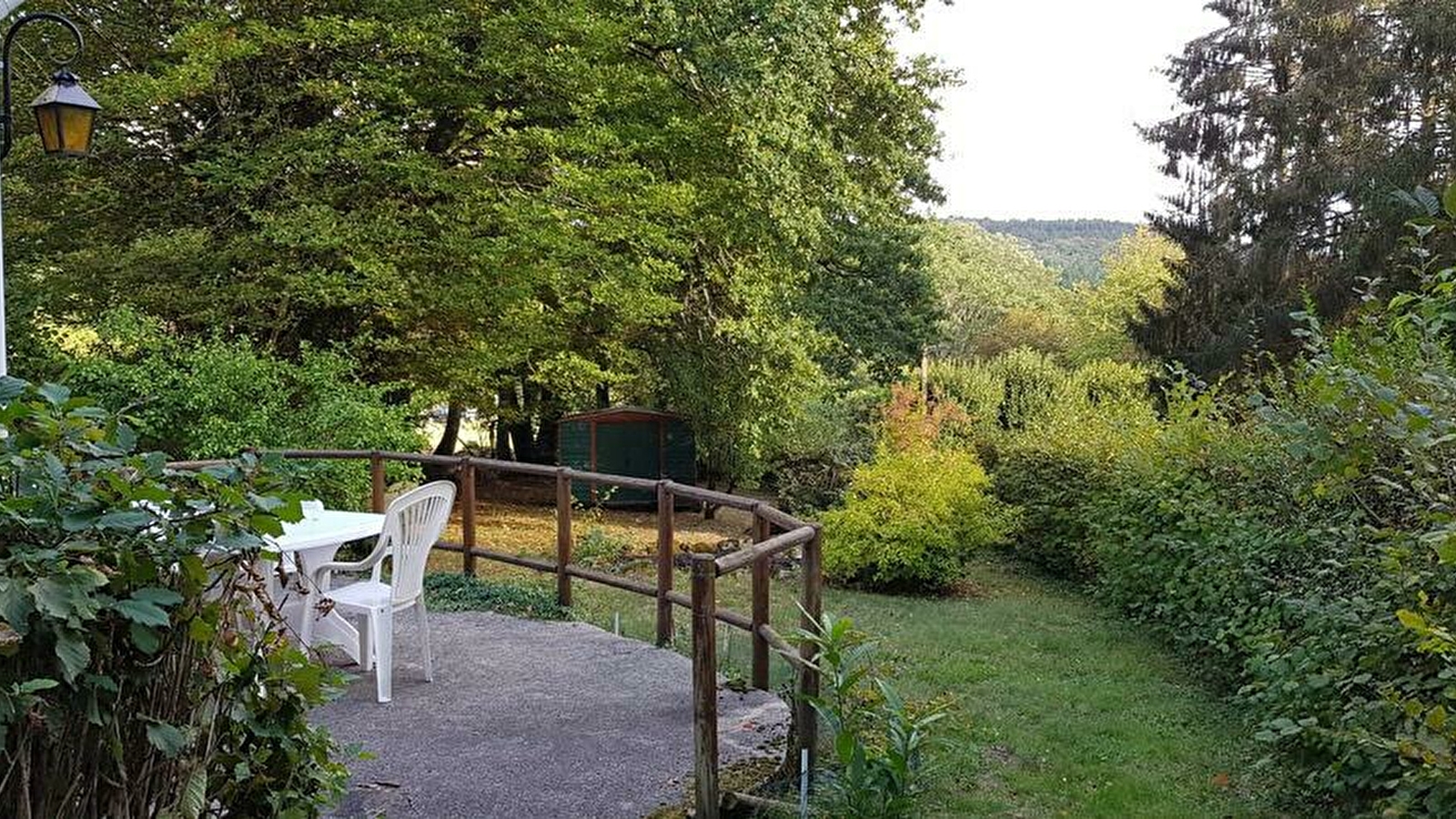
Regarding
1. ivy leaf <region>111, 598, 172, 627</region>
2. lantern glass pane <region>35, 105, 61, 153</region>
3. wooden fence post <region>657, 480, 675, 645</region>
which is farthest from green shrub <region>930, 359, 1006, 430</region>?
ivy leaf <region>111, 598, 172, 627</region>

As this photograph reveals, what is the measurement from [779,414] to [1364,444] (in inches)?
430

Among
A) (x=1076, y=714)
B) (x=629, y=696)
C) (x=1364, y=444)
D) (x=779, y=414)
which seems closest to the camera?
(x=1364, y=444)

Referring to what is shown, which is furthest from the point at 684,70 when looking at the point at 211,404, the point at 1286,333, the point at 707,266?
the point at 1286,333

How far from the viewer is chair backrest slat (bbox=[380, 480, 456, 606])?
15.4ft

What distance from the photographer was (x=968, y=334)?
38750mm

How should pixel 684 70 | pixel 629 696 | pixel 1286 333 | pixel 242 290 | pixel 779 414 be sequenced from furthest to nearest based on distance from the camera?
1. pixel 1286 333
2. pixel 779 414
3. pixel 684 70
4. pixel 242 290
5. pixel 629 696

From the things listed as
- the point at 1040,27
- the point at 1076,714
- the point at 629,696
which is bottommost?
the point at 1076,714

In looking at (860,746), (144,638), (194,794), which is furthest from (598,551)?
(144,638)

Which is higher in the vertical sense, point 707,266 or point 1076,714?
point 707,266

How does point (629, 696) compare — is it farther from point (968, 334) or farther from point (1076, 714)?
point (968, 334)

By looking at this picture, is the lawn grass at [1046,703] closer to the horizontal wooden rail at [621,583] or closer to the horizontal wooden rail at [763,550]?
the horizontal wooden rail at [621,583]

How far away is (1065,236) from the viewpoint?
67.9 meters

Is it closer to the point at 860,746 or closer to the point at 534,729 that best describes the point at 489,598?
the point at 534,729

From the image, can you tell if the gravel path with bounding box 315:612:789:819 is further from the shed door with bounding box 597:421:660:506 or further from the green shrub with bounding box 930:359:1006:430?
the green shrub with bounding box 930:359:1006:430
